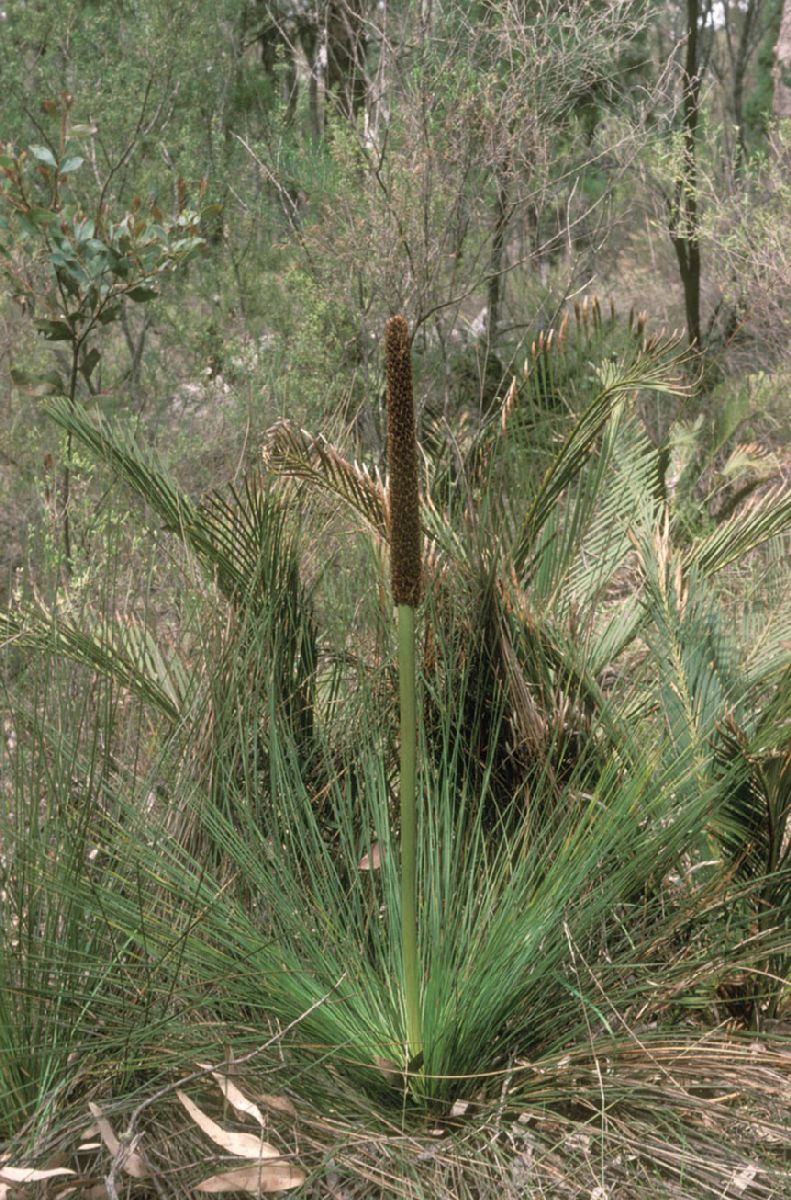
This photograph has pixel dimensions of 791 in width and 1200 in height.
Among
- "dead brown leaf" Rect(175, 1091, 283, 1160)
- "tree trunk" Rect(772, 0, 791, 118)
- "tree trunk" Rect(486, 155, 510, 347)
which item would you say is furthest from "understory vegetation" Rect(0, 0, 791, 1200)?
"tree trunk" Rect(772, 0, 791, 118)

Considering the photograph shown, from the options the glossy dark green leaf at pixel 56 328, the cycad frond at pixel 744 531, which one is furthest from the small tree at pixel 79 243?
the cycad frond at pixel 744 531

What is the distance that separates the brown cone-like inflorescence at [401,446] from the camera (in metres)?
1.55

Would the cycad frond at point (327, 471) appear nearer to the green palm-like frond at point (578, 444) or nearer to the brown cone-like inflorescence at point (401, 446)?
the green palm-like frond at point (578, 444)

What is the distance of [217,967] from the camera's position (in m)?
1.95

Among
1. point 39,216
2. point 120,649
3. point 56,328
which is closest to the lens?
point 120,649

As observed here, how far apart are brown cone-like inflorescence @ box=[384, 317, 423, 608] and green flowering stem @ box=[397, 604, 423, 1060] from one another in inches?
4.0

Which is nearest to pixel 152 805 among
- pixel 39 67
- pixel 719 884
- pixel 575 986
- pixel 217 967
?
pixel 217 967

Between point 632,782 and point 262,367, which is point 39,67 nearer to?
point 262,367

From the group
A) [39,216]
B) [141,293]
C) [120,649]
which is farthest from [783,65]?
[120,649]

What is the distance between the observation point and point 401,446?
5.19 ft

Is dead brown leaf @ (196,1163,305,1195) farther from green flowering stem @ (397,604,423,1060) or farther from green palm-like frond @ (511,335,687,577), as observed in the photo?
green palm-like frond @ (511,335,687,577)

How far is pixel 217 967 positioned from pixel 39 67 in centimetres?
685

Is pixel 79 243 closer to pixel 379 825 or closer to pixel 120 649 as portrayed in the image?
pixel 120 649

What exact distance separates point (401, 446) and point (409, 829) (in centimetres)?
55
